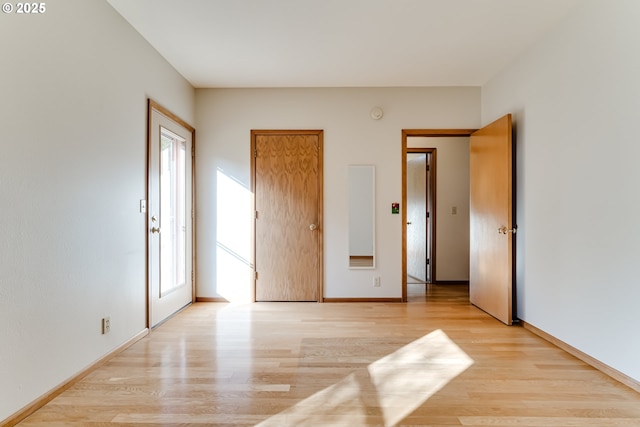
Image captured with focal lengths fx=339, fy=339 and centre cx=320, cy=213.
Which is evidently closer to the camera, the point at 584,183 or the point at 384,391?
the point at 384,391

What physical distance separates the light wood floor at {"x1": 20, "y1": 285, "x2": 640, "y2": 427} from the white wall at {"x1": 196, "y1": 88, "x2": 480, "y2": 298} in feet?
2.92

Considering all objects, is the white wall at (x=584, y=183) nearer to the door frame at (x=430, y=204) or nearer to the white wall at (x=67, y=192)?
the door frame at (x=430, y=204)

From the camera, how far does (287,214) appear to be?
409cm

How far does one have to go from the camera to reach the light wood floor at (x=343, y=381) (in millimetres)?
1770

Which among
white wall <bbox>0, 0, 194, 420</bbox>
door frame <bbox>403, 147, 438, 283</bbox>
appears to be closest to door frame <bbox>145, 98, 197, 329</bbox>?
white wall <bbox>0, 0, 194, 420</bbox>

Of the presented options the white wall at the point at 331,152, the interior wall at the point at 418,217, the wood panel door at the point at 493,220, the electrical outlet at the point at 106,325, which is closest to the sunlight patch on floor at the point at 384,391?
the wood panel door at the point at 493,220

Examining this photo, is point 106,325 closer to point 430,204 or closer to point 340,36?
point 340,36

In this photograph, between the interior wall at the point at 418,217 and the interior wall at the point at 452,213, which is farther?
the interior wall at the point at 418,217

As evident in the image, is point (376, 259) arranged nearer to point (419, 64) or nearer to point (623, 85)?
point (419, 64)

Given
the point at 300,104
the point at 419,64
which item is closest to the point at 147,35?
the point at 300,104

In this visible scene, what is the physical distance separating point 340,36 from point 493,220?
2.32m

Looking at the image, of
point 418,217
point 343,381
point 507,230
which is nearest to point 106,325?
point 343,381

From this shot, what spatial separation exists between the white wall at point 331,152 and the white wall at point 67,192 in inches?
47.2

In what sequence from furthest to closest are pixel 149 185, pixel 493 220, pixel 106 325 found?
pixel 493 220 < pixel 149 185 < pixel 106 325
